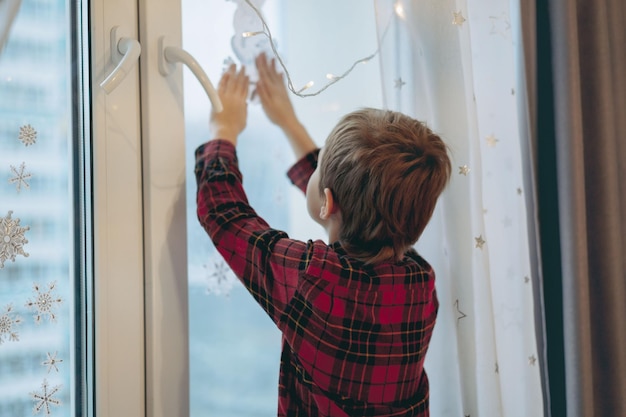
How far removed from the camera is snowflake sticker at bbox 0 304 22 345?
31.9 inches

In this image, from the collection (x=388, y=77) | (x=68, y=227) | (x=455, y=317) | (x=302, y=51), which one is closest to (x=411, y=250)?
(x=455, y=317)

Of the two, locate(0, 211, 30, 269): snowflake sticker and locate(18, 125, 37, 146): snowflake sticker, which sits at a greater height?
locate(18, 125, 37, 146): snowflake sticker

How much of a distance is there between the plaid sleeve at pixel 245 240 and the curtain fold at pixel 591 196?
0.68 metres

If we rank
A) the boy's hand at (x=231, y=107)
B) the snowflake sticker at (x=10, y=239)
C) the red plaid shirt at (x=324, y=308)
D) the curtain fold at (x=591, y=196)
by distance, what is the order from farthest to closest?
1. the curtain fold at (x=591, y=196)
2. the boy's hand at (x=231, y=107)
3. the red plaid shirt at (x=324, y=308)
4. the snowflake sticker at (x=10, y=239)

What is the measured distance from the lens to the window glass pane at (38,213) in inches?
32.3

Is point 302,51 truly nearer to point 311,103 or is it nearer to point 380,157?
point 311,103

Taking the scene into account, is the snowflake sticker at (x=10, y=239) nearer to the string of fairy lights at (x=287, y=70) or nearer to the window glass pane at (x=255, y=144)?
the window glass pane at (x=255, y=144)

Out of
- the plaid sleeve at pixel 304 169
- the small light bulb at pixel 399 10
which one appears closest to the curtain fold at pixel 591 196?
the small light bulb at pixel 399 10

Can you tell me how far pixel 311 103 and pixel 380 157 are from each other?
13.5 inches

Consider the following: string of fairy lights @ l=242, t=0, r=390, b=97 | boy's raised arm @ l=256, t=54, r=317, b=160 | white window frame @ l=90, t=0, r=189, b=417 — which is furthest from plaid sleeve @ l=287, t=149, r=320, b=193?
white window frame @ l=90, t=0, r=189, b=417

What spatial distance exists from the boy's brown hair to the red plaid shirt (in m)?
0.04

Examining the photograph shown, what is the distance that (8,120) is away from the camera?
0.82 meters

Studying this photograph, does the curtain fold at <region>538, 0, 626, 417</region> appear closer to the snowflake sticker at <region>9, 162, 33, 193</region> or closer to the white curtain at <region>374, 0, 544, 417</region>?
the white curtain at <region>374, 0, 544, 417</region>

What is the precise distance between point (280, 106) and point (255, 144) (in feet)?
0.27
